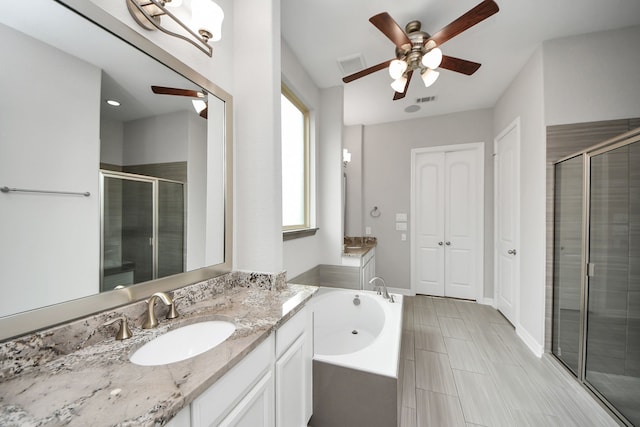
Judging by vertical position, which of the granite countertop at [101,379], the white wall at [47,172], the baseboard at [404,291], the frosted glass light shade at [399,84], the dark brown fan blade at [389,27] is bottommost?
the baseboard at [404,291]

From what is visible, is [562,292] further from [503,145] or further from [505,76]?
[505,76]

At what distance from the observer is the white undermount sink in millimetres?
805

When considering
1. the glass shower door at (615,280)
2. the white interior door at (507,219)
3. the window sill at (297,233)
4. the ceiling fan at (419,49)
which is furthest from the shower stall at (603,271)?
the window sill at (297,233)

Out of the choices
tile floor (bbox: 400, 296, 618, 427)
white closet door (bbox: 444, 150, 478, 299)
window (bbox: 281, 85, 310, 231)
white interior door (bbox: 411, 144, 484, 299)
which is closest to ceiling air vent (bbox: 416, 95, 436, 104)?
white interior door (bbox: 411, 144, 484, 299)

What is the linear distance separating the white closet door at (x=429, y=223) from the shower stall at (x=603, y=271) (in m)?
1.60

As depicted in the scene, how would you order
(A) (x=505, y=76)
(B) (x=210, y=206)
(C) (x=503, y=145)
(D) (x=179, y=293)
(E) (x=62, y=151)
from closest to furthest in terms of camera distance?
(E) (x=62, y=151) → (D) (x=179, y=293) → (B) (x=210, y=206) → (A) (x=505, y=76) → (C) (x=503, y=145)

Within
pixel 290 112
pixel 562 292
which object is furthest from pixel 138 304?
pixel 562 292

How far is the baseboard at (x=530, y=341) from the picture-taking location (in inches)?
81.8

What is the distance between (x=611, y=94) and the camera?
1.89 m

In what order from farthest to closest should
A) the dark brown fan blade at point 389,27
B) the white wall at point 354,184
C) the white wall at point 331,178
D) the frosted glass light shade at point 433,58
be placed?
the white wall at point 354,184 < the white wall at point 331,178 < the frosted glass light shade at point 433,58 < the dark brown fan blade at point 389,27

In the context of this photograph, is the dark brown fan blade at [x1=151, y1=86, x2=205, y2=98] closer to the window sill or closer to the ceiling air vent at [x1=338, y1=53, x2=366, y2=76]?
the window sill

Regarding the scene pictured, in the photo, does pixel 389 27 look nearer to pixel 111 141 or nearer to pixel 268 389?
pixel 111 141

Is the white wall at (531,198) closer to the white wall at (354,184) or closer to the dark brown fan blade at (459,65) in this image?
the dark brown fan blade at (459,65)

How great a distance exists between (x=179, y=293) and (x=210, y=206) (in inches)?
18.4
